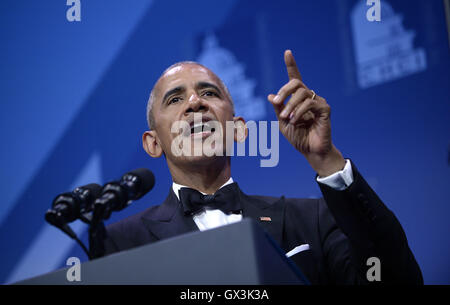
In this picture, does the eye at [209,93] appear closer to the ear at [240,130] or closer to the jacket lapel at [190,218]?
the ear at [240,130]

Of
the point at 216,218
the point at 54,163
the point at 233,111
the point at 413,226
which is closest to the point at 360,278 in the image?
the point at 216,218

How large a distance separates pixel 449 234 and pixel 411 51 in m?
0.86

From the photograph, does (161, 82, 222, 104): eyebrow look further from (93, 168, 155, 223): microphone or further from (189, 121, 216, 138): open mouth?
(93, 168, 155, 223): microphone

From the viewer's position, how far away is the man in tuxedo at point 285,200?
147 cm

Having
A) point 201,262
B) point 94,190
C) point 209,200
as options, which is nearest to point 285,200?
point 209,200

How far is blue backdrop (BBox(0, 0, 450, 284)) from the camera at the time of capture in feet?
7.53

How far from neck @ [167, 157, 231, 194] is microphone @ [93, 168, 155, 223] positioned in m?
0.81

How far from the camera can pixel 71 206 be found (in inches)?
46.2

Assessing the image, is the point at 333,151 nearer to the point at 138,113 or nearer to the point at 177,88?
the point at 177,88

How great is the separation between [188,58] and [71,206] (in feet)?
4.89

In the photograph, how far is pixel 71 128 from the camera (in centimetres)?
256

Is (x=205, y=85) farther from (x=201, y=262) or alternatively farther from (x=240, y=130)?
(x=201, y=262)

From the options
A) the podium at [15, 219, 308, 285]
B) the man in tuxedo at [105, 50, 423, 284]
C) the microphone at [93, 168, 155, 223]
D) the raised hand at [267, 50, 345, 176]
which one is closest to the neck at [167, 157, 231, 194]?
the man in tuxedo at [105, 50, 423, 284]
